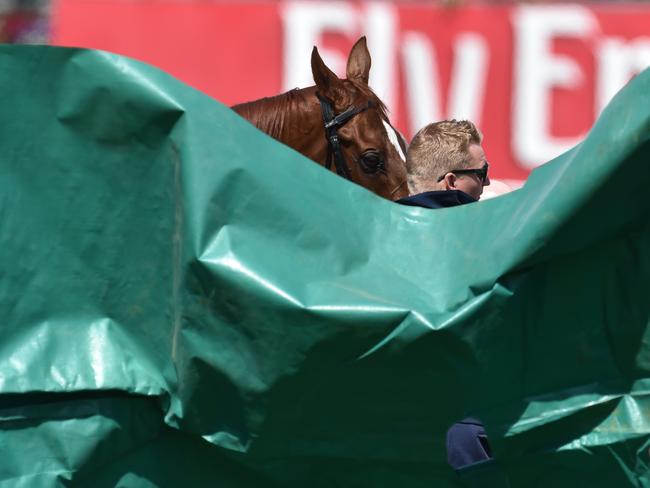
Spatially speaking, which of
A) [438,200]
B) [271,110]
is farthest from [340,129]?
[438,200]

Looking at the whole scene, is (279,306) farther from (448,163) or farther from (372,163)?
(372,163)

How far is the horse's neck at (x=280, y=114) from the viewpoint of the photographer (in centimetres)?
429

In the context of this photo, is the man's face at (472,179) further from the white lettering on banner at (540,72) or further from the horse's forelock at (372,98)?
the white lettering on banner at (540,72)

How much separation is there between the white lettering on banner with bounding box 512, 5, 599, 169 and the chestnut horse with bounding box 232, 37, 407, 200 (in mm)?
5950

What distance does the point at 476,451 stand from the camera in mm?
2594

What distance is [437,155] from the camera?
3.26 meters

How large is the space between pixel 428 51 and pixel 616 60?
1.57 meters

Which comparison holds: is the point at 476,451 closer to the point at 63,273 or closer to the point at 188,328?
the point at 188,328

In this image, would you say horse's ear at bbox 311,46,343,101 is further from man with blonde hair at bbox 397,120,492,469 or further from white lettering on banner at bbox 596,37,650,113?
white lettering on banner at bbox 596,37,650,113

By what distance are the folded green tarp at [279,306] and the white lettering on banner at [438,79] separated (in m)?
8.04

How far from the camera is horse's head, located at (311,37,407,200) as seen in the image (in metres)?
4.39

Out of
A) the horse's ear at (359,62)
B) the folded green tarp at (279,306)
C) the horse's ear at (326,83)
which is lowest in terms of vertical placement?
the folded green tarp at (279,306)

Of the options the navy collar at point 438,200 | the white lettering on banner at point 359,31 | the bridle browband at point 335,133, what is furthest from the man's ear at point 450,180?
the white lettering on banner at point 359,31

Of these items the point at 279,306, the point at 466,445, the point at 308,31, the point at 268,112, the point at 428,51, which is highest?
the point at 308,31
